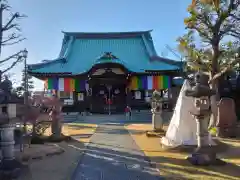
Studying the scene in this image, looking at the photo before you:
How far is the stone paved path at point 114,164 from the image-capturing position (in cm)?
623

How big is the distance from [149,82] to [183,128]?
56.9 feet

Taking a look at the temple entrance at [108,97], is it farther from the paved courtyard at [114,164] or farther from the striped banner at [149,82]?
the paved courtyard at [114,164]

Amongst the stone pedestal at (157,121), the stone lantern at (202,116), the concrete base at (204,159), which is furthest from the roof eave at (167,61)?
the concrete base at (204,159)

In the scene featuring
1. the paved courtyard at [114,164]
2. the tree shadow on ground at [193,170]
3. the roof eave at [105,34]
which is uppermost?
the roof eave at [105,34]

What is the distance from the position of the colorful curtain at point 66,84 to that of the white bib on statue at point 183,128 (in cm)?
1794

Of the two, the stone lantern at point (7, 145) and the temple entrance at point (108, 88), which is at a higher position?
the temple entrance at point (108, 88)

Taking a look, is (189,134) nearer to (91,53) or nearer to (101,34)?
Result: (91,53)

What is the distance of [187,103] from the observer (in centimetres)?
1003

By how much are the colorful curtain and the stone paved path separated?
17038 mm

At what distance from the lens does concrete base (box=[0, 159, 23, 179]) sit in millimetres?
6039

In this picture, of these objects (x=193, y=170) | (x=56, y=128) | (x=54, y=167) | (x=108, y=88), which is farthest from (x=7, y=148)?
(x=108, y=88)

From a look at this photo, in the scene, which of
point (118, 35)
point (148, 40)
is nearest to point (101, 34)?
point (118, 35)

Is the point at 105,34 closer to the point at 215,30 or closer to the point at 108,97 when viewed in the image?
the point at 108,97

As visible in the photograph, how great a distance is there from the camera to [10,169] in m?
6.15
